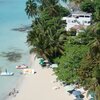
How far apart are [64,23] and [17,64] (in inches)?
523

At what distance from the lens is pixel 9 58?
5294cm

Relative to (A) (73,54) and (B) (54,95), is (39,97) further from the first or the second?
(A) (73,54)

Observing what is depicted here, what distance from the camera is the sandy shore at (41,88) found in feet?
126

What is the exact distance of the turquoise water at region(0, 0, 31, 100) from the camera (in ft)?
145

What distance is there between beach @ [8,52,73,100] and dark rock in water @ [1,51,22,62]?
6341 millimetres

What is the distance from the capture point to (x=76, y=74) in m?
39.4

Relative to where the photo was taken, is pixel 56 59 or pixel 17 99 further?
pixel 56 59

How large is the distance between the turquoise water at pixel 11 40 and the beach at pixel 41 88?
1613 mm

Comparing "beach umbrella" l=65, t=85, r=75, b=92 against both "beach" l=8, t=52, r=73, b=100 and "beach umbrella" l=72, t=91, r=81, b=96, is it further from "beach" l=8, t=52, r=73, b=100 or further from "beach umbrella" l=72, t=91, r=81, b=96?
"beach umbrella" l=72, t=91, r=81, b=96

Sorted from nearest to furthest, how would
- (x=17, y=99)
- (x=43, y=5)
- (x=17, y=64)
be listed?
(x=17, y=99), (x=17, y=64), (x=43, y=5)

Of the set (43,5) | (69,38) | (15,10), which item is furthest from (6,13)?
(69,38)

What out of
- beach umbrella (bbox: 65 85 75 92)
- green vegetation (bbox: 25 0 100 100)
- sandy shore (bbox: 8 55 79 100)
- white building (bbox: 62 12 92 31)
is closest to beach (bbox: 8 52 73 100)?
sandy shore (bbox: 8 55 79 100)

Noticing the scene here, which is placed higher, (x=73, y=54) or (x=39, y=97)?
(x=73, y=54)

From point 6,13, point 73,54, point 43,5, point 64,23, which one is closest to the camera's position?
point 73,54
